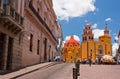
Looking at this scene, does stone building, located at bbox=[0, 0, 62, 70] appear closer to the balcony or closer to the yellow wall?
the balcony

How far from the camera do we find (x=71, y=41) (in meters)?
111

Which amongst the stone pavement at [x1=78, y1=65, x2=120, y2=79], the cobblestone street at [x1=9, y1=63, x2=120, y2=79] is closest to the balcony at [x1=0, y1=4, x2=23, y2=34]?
the cobblestone street at [x1=9, y1=63, x2=120, y2=79]

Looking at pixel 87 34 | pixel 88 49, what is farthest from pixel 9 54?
pixel 87 34

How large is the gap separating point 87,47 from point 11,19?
260 feet

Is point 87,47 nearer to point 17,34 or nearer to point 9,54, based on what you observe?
point 17,34

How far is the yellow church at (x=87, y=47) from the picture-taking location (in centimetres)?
9983

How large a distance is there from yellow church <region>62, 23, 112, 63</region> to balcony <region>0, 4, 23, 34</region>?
71.7 metres

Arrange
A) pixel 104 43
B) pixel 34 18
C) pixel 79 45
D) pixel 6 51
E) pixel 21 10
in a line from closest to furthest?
pixel 6 51, pixel 21 10, pixel 34 18, pixel 104 43, pixel 79 45

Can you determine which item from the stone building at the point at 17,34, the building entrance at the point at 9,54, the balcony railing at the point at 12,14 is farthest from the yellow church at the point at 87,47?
the building entrance at the point at 9,54

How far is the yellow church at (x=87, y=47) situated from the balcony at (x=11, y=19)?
71.7 metres

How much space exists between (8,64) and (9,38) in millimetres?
2105

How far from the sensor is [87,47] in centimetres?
10000

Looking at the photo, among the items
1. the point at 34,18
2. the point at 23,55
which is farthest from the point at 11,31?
the point at 34,18

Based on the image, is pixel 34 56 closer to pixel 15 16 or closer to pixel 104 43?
pixel 15 16
